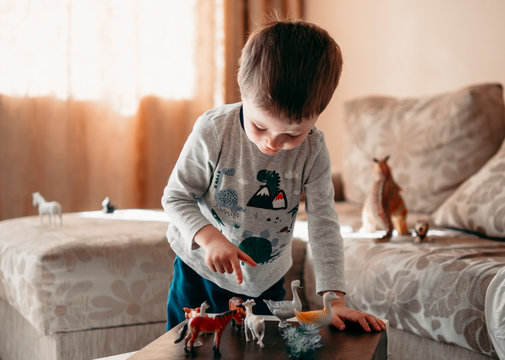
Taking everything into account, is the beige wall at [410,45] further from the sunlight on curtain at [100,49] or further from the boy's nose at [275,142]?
the boy's nose at [275,142]

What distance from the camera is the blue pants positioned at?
1170 mm

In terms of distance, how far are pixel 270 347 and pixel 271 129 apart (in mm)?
355

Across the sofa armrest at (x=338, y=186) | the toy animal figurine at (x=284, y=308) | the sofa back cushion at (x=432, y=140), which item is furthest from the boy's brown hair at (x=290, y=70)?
the sofa armrest at (x=338, y=186)

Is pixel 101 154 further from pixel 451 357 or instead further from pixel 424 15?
pixel 451 357

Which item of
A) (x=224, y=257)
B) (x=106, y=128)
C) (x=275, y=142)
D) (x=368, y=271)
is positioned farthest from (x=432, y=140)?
(x=106, y=128)

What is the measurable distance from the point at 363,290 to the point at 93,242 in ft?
2.61

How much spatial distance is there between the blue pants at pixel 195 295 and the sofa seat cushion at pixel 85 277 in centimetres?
42

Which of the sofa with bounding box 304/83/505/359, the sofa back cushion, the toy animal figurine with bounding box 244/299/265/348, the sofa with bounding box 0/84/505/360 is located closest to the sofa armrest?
the sofa with bounding box 304/83/505/359

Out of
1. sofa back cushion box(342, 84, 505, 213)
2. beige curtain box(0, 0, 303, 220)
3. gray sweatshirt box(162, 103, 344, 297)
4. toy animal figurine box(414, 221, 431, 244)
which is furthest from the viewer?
beige curtain box(0, 0, 303, 220)

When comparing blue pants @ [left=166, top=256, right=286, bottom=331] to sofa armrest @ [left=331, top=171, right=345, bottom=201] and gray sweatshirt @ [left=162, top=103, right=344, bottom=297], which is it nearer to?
gray sweatshirt @ [left=162, top=103, right=344, bottom=297]

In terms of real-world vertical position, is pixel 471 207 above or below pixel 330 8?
below

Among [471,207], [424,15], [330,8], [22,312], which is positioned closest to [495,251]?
[471,207]

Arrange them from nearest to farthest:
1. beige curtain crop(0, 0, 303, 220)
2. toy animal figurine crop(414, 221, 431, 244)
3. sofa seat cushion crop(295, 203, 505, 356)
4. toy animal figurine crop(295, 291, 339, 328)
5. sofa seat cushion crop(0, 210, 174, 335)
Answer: toy animal figurine crop(295, 291, 339, 328) → sofa seat cushion crop(295, 203, 505, 356) → sofa seat cushion crop(0, 210, 174, 335) → toy animal figurine crop(414, 221, 431, 244) → beige curtain crop(0, 0, 303, 220)

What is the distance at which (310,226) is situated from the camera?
1.13 metres
